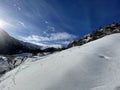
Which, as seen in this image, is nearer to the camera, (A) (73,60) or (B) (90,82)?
(B) (90,82)

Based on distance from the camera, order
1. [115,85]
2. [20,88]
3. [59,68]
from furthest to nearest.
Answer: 1. [59,68]
2. [20,88]
3. [115,85]

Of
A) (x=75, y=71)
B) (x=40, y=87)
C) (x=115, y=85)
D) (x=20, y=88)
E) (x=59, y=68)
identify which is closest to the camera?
(x=115, y=85)

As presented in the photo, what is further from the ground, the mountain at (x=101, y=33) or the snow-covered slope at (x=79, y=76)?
the mountain at (x=101, y=33)

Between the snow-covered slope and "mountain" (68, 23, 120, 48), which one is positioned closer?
the snow-covered slope

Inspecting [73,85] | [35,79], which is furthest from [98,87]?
[35,79]

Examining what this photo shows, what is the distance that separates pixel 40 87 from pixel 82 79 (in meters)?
1.59

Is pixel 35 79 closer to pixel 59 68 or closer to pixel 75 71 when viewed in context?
pixel 59 68

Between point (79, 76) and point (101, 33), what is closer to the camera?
point (79, 76)

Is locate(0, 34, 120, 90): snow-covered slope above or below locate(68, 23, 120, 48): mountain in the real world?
below

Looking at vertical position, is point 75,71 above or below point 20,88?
above

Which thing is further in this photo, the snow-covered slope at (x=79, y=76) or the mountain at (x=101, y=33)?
the mountain at (x=101, y=33)

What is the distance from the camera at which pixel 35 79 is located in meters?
7.18

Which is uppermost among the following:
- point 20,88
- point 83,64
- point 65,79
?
point 83,64

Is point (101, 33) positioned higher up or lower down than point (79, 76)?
higher up
